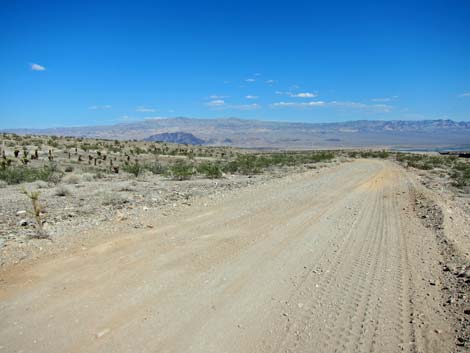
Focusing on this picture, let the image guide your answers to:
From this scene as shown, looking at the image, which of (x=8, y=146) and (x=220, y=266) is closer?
(x=220, y=266)

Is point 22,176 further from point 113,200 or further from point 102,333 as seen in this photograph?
point 102,333

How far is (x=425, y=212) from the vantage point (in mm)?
12164

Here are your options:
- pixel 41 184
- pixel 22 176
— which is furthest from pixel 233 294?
pixel 22 176

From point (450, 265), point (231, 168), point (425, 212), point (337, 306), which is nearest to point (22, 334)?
point (337, 306)

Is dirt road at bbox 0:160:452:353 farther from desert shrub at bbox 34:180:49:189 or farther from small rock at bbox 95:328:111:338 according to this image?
desert shrub at bbox 34:180:49:189

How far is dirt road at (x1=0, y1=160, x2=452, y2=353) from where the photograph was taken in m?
4.58

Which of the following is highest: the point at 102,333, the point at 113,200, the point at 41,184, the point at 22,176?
the point at 102,333

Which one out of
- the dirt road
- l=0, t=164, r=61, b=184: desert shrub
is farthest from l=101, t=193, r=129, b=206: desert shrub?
l=0, t=164, r=61, b=184: desert shrub

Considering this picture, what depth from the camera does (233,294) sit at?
5848 mm

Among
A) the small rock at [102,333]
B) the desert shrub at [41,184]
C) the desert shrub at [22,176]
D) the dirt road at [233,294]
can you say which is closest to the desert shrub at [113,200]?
the dirt road at [233,294]

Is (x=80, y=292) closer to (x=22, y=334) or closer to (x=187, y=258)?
(x=22, y=334)

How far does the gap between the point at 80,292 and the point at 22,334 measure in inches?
47.7

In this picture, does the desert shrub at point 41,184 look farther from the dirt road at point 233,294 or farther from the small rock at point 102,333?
the small rock at point 102,333

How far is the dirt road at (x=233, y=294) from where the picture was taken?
4.58 metres
